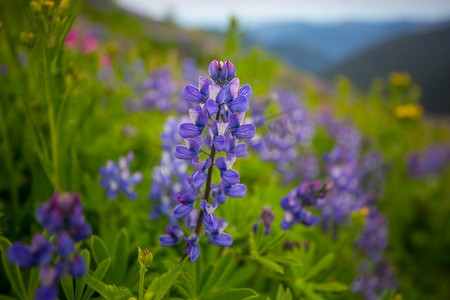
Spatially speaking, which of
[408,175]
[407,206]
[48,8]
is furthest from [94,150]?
[408,175]

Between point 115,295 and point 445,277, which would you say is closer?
point 115,295

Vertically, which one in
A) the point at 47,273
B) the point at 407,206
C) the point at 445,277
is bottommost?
the point at 445,277

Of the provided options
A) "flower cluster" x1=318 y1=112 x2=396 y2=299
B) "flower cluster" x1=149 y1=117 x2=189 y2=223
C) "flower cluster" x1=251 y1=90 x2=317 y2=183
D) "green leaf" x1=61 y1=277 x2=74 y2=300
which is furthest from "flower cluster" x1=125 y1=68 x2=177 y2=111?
"green leaf" x1=61 y1=277 x2=74 y2=300

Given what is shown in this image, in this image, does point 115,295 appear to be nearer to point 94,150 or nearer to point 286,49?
point 94,150

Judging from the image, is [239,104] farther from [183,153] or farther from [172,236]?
[172,236]

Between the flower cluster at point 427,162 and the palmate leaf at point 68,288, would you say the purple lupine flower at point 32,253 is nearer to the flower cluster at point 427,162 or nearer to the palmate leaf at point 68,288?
the palmate leaf at point 68,288

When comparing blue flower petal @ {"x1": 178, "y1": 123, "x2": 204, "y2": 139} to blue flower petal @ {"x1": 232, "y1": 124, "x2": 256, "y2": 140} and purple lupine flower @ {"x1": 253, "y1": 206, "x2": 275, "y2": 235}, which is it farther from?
purple lupine flower @ {"x1": 253, "y1": 206, "x2": 275, "y2": 235}

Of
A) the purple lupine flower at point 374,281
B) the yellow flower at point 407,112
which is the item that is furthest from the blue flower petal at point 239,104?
the yellow flower at point 407,112
